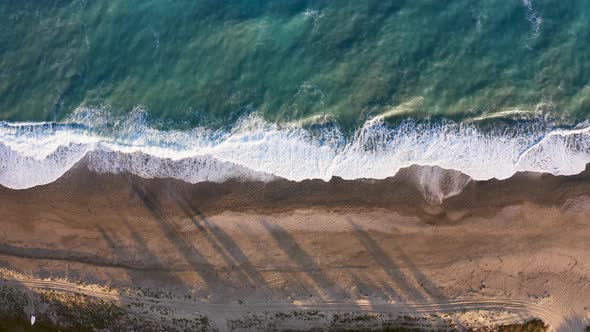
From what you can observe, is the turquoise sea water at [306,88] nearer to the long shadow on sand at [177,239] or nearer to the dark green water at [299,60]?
the dark green water at [299,60]

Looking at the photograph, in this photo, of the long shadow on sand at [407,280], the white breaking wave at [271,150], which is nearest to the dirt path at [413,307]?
the long shadow on sand at [407,280]

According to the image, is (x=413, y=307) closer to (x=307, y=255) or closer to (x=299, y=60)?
(x=307, y=255)

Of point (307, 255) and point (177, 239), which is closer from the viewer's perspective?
point (307, 255)

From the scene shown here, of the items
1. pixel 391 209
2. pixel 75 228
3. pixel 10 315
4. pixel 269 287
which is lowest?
pixel 10 315

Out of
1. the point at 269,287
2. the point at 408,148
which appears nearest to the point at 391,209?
the point at 408,148

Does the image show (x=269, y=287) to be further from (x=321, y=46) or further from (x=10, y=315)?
(x=10, y=315)

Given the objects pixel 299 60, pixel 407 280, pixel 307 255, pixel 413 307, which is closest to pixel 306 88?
pixel 299 60
